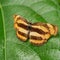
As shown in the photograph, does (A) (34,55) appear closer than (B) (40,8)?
Yes

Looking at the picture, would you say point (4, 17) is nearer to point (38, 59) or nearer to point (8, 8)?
point (8, 8)

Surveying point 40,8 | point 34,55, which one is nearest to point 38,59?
point 34,55

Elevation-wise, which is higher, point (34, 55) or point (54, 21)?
point (54, 21)
